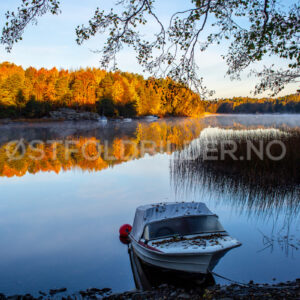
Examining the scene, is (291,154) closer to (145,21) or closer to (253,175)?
(253,175)

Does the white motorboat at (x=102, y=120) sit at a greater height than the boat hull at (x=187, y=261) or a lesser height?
greater

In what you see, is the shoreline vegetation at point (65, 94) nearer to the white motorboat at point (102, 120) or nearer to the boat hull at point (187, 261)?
the white motorboat at point (102, 120)

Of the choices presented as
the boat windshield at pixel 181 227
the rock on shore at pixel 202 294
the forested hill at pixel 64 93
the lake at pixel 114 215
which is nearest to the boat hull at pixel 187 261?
the rock on shore at pixel 202 294

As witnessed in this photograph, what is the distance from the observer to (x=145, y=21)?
9141mm

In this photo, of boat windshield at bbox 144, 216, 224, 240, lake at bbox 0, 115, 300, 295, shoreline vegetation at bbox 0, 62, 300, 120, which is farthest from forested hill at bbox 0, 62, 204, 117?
boat windshield at bbox 144, 216, 224, 240

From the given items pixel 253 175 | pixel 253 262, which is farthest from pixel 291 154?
pixel 253 262

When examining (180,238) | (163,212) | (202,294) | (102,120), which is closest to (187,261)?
(180,238)

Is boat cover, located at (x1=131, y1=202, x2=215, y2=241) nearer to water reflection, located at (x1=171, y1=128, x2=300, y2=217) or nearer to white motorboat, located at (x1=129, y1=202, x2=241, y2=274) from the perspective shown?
white motorboat, located at (x1=129, y1=202, x2=241, y2=274)

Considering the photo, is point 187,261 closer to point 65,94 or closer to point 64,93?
point 64,93

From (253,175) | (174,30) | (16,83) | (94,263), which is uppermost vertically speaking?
(16,83)

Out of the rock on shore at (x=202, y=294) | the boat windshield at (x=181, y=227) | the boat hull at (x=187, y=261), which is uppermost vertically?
the boat windshield at (x=181, y=227)

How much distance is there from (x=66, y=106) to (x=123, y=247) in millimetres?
88772

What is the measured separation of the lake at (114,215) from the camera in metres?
8.38

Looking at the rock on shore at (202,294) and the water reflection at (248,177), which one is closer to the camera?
the rock on shore at (202,294)
